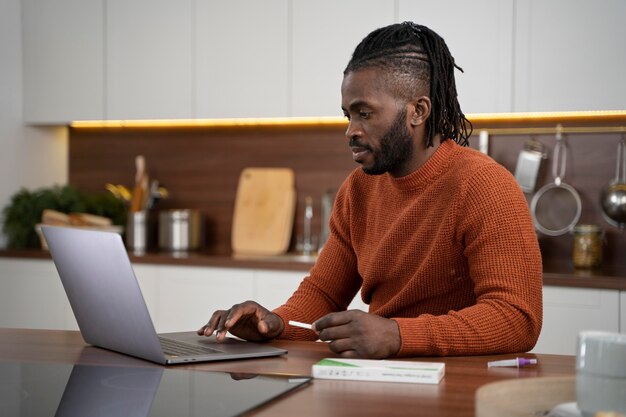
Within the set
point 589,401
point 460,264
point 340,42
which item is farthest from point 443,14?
point 589,401

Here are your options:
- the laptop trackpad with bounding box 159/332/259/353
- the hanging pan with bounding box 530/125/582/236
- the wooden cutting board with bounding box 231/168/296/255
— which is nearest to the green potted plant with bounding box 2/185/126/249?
the wooden cutting board with bounding box 231/168/296/255

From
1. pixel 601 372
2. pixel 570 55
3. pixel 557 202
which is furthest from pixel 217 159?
pixel 601 372

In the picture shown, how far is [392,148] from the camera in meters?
1.87

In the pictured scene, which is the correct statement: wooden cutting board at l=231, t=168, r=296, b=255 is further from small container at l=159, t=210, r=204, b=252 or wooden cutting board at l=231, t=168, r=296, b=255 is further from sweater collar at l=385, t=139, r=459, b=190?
sweater collar at l=385, t=139, r=459, b=190

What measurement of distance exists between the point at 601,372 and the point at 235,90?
2931mm

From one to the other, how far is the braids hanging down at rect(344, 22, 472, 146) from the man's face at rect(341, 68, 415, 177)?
3 centimetres

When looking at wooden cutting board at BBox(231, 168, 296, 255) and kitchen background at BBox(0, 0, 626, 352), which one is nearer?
kitchen background at BBox(0, 0, 626, 352)

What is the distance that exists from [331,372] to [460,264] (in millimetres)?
553

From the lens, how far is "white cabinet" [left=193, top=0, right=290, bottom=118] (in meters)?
3.71

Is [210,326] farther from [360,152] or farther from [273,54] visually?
[273,54]

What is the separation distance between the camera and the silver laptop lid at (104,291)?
1.46m

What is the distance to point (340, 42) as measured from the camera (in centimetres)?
362

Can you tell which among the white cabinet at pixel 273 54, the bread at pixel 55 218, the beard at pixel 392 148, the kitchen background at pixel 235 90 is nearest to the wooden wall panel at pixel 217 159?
the kitchen background at pixel 235 90

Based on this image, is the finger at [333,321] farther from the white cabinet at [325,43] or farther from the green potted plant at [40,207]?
the green potted plant at [40,207]
